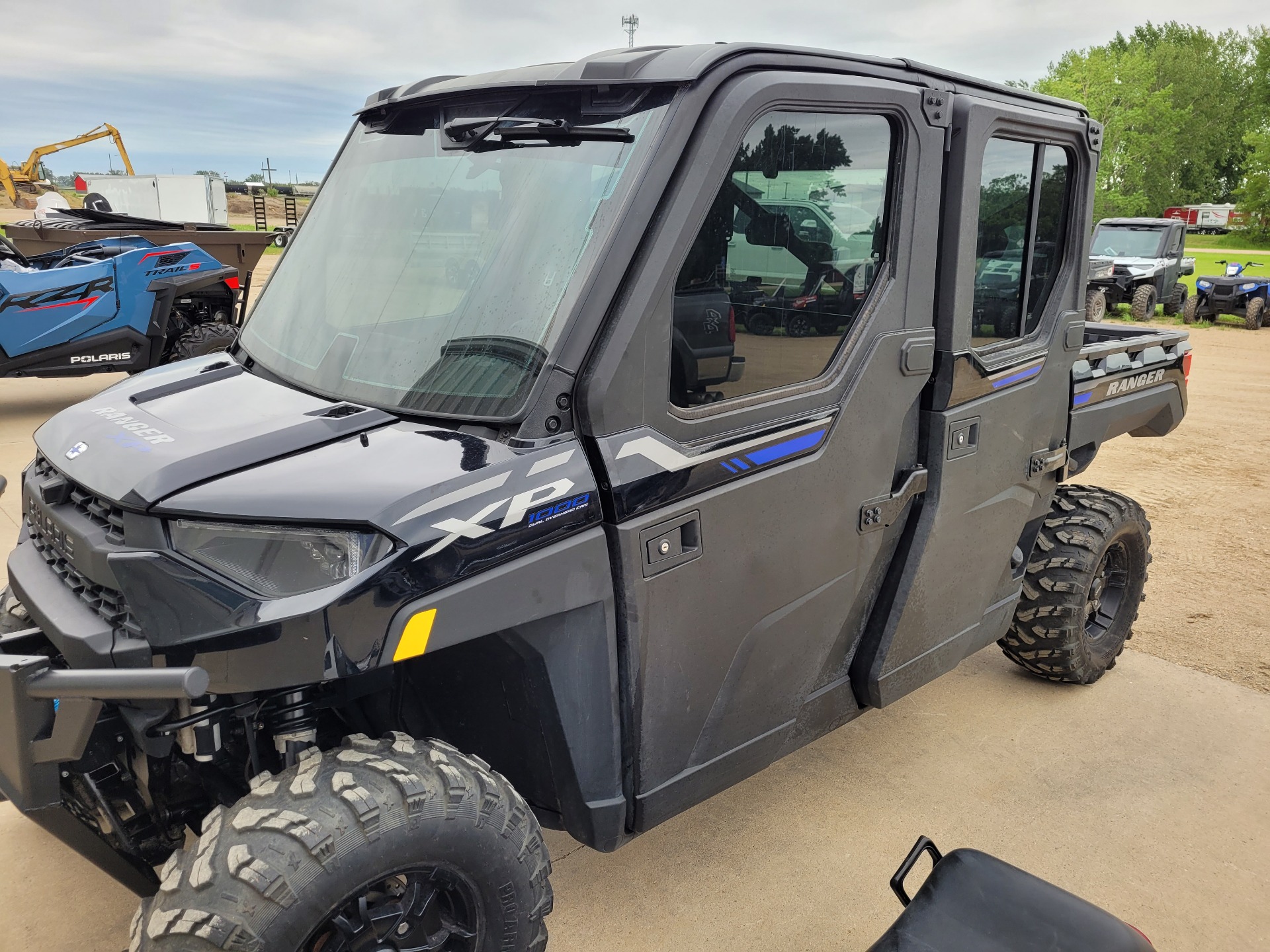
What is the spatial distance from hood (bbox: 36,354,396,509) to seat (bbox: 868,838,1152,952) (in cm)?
166

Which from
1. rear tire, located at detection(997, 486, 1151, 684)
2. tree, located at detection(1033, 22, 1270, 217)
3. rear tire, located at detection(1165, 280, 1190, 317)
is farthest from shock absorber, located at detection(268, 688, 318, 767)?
tree, located at detection(1033, 22, 1270, 217)

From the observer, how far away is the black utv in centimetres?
194

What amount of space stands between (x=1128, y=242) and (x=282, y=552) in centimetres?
2150

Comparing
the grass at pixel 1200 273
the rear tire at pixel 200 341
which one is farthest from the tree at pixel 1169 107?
the rear tire at pixel 200 341

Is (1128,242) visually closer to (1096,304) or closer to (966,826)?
(1096,304)

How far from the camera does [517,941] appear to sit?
2223mm

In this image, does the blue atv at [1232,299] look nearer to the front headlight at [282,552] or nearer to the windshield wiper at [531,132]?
the windshield wiper at [531,132]

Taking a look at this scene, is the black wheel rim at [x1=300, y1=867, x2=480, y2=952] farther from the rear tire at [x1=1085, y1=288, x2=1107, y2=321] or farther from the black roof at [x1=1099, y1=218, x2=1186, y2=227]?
the black roof at [x1=1099, y1=218, x2=1186, y2=227]

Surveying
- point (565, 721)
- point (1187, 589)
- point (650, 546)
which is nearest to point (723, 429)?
point (650, 546)

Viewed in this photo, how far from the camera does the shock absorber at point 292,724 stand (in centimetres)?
218

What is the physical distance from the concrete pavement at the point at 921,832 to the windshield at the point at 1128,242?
1773 cm

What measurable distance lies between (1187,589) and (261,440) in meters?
5.22

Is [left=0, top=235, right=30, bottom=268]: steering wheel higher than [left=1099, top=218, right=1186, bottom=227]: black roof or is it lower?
lower

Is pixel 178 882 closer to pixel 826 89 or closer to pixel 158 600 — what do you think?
pixel 158 600
